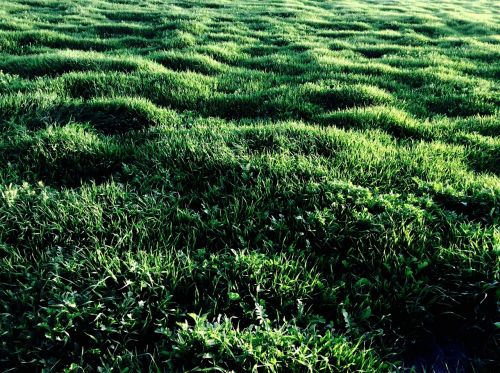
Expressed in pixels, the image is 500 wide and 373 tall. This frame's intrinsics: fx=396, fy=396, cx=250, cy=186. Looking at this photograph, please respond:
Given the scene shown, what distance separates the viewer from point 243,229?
10.7 ft

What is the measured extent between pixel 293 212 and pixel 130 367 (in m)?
1.80

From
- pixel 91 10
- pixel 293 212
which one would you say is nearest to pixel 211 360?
pixel 293 212

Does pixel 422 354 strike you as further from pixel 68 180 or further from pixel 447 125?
pixel 447 125

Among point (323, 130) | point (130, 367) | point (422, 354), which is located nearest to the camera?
point (130, 367)

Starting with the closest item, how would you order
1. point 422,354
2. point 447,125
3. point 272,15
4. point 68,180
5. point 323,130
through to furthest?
point 422,354 → point 68,180 → point 323,130 → point 447,125 → point 272,15

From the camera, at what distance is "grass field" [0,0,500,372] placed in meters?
2.34

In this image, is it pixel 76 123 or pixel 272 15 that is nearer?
pixel 76 123

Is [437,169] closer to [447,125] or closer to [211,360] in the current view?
[447,125]

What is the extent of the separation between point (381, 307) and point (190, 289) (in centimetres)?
131

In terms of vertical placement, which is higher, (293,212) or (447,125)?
(447,125)

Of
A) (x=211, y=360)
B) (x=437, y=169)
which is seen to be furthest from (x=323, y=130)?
(x=211, y=360)

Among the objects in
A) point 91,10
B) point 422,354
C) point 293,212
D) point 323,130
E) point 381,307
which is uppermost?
point 91,10

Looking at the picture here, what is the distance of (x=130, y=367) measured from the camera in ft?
7.22

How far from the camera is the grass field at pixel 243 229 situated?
7.69ft
